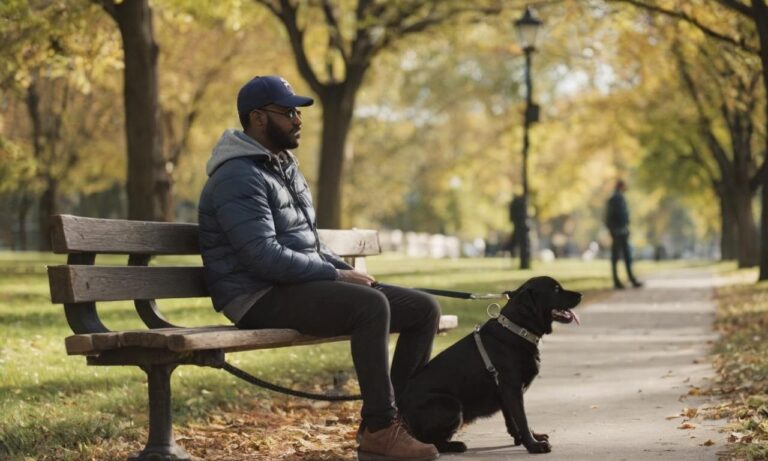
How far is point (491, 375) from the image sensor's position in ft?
20.6

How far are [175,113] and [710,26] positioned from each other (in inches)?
785

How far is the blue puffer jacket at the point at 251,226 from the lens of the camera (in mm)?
5887

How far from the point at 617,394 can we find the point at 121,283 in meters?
4.17

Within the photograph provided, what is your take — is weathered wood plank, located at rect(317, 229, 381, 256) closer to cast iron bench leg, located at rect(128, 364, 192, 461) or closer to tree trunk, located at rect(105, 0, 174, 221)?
cast iron bench leg, located at rect(128, 364, 192, 461)

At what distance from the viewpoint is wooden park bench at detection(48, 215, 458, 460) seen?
18.2 feet

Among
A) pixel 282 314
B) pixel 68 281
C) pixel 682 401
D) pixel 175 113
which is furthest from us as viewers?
pixel 175 113

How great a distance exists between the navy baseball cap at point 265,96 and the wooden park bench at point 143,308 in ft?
2.58

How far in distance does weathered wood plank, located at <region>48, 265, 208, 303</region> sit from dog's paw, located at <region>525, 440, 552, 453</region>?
6.34 feet

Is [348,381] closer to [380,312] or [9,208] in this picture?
[380,312]

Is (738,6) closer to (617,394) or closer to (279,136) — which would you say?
(617,394)

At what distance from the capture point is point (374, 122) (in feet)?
183

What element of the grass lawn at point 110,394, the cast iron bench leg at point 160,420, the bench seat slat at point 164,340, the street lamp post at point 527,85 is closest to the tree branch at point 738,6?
the grass lawn at point 110,394

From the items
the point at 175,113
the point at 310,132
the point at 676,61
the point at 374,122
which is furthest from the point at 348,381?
the point at 374,122

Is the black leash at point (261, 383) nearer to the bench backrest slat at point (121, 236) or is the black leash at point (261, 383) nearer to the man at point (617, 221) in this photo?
the bench backrest slat at point (121, 236)
